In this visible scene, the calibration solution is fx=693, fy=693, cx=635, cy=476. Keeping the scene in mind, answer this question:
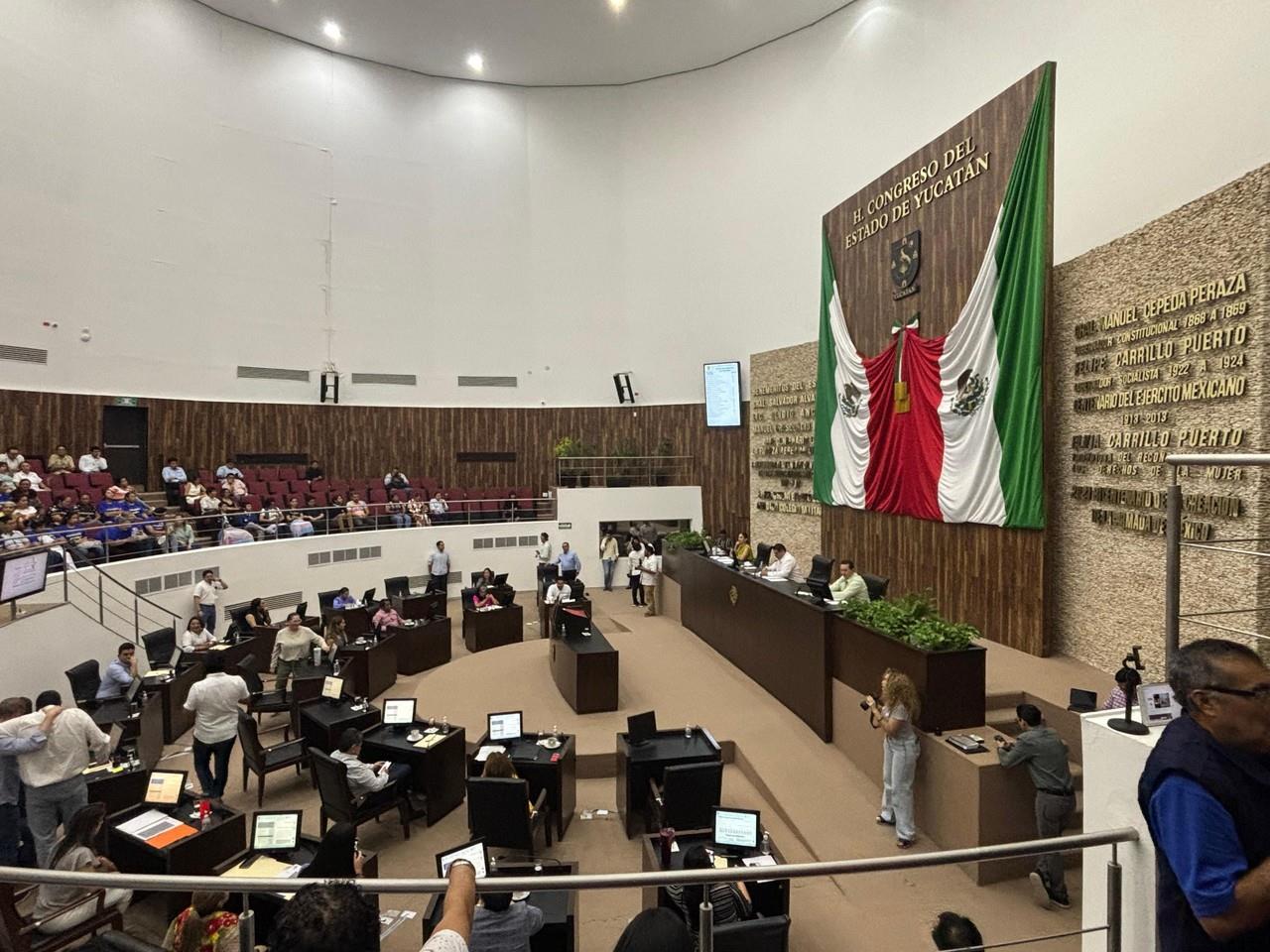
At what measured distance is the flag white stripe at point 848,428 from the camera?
1154 cm

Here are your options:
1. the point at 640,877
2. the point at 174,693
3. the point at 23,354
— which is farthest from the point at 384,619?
the point at 640,877

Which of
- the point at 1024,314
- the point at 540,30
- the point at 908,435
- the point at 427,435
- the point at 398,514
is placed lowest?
the point at 398,514

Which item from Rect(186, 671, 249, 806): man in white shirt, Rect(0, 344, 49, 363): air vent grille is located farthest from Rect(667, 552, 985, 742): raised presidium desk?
Rect(0, 344, 49, 363): air vent grille

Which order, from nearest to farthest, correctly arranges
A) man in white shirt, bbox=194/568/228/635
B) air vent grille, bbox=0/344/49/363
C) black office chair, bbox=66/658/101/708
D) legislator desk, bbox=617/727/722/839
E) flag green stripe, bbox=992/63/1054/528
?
legislator desk, bbox=617/727/722/839 → flag green stripe, bbox=992/63/1054/528 → black office chair, bbox=66/658/101/708 → man in white shirt, bbox=194/568/228/635 → air vent grille, bbox=0/344/49/363

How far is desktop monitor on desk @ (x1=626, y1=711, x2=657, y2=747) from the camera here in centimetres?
616

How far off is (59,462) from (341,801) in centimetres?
1111

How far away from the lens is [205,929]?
346 centimetres

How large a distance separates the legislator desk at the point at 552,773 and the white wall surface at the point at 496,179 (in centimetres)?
933

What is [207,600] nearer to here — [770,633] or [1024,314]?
[770,633]

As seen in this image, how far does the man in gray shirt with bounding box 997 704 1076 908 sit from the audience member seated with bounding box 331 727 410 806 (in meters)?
4.90

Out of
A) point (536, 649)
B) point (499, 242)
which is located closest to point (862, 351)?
point (536, 649)

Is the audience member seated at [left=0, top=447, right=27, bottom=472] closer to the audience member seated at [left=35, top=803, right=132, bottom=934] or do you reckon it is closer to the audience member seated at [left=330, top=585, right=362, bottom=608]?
the audience member seated at [left=330, top=585, right=362, bottom=608]

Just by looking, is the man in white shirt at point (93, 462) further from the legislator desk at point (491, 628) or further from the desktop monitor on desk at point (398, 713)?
the desktop monitor on desk at point (398, 713)

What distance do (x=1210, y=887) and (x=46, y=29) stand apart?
66.2 feet
